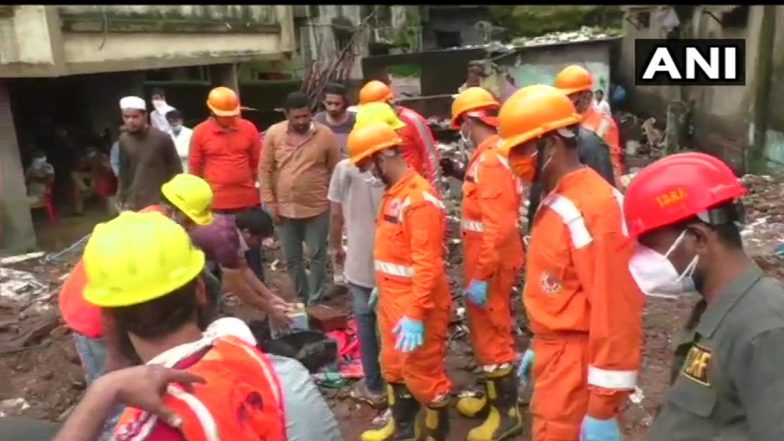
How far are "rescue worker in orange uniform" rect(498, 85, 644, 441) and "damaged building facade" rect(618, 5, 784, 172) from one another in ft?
31.1

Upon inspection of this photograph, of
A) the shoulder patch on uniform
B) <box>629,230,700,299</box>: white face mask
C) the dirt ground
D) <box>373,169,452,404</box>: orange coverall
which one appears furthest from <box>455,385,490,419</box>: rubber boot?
the shoulder patch on uniform

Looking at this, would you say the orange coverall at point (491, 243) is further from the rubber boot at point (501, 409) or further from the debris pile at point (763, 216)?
the debris pile at point (763, 216)

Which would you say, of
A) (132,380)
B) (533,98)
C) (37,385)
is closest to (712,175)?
(533,98)

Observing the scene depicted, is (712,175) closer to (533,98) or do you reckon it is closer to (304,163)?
(533,98)

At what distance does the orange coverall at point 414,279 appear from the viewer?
13.5 feet

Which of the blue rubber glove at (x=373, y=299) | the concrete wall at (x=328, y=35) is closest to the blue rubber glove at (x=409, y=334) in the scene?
the blue rubber glove at (x=373, y=299)

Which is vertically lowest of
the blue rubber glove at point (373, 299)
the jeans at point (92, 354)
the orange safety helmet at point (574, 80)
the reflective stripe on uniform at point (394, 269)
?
the blue rubber glove at point (373, 299)

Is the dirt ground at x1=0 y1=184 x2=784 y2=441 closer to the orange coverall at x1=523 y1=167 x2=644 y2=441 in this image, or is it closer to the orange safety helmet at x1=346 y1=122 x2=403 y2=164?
the orange coverall at x1=523 y1=167 x2=644 y2=441

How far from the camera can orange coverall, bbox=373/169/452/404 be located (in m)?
4.12

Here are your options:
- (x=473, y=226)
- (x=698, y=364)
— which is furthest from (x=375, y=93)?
(x=698, y=364)

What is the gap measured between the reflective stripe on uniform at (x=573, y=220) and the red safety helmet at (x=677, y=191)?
2.51 feet

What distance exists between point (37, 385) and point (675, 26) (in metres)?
13.1

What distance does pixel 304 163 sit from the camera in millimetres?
6418

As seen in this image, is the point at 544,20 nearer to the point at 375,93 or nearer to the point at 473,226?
the point at 375,93
